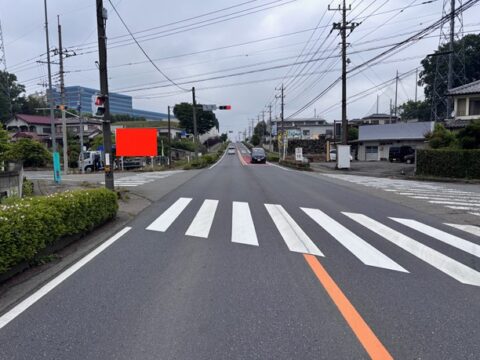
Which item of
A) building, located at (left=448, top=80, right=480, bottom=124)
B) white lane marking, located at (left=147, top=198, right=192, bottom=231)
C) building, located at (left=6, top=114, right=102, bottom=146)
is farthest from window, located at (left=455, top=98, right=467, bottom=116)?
building, located at (left=6, top=114, right=102, bottom=146)

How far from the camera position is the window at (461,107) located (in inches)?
1233

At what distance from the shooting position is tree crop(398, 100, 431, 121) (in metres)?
64.7

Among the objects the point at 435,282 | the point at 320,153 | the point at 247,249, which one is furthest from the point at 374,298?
the point at 320,153

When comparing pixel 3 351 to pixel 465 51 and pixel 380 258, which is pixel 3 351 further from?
pixel 465 51

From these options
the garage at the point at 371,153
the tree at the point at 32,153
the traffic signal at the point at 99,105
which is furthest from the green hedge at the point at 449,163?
the tree at the point at 32,153

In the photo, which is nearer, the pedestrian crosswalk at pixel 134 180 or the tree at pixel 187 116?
the pedestrian crosswalk at pixel 134 180

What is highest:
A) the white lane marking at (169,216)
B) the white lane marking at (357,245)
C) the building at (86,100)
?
the building at (86,100)

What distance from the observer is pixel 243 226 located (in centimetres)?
795

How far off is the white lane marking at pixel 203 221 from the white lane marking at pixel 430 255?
11.5 feet

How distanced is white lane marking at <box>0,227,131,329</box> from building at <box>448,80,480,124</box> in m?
32.6

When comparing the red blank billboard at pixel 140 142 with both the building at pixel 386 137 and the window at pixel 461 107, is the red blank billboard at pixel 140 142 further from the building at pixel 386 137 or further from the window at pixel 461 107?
the window at pixel 461 107

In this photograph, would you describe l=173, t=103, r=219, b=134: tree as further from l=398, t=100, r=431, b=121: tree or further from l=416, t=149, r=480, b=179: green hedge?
l=416, t=149, r=480, b=179: green hedge

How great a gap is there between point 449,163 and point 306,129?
67.7 meters

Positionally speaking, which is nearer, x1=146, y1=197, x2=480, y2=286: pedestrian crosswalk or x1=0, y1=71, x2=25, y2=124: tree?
x1=146, y1=197, x2=480, y2=286: pedestrian crosswalk
